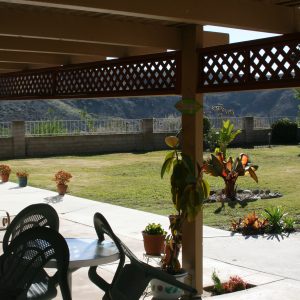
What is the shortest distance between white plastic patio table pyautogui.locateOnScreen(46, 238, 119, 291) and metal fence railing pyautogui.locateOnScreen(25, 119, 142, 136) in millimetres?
21083

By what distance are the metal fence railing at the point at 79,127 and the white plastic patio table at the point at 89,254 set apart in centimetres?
2108

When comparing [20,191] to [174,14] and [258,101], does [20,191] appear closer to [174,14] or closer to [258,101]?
[174,14]

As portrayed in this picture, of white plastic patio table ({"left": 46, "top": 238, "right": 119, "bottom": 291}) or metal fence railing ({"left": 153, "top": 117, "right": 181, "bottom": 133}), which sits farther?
metal fence railing ({"left": 153, "top": 117, "right": 181, "bottom": 133})

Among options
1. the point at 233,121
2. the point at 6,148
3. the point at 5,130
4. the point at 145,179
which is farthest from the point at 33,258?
the point at 233,121

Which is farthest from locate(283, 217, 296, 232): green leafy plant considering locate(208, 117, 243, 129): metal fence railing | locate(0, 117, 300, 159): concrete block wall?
locate(208, 117, 243, 129): metal fence railing

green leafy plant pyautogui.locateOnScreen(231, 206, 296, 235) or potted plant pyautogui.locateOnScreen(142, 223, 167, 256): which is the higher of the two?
potted plant pyautogui.locateOnScreen(142, 223, 167, 256)

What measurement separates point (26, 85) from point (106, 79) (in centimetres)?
264

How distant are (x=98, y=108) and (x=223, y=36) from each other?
6705 centimetres

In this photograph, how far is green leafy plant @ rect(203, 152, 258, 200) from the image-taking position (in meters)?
13.5

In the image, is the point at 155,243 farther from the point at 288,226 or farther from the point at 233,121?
the point at 233,121

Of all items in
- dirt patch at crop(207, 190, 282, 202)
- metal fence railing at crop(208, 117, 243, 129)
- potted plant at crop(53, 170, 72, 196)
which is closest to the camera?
dirt patch at crop(207, 190, 282, 202)

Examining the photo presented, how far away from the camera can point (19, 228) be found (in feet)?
16.5

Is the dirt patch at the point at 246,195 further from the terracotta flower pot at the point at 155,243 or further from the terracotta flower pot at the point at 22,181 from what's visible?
the terracotta flower pot at the point at 155,243

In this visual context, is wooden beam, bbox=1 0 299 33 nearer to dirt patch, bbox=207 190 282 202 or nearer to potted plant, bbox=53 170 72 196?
dirt patch, bbox=207 190 282 202
